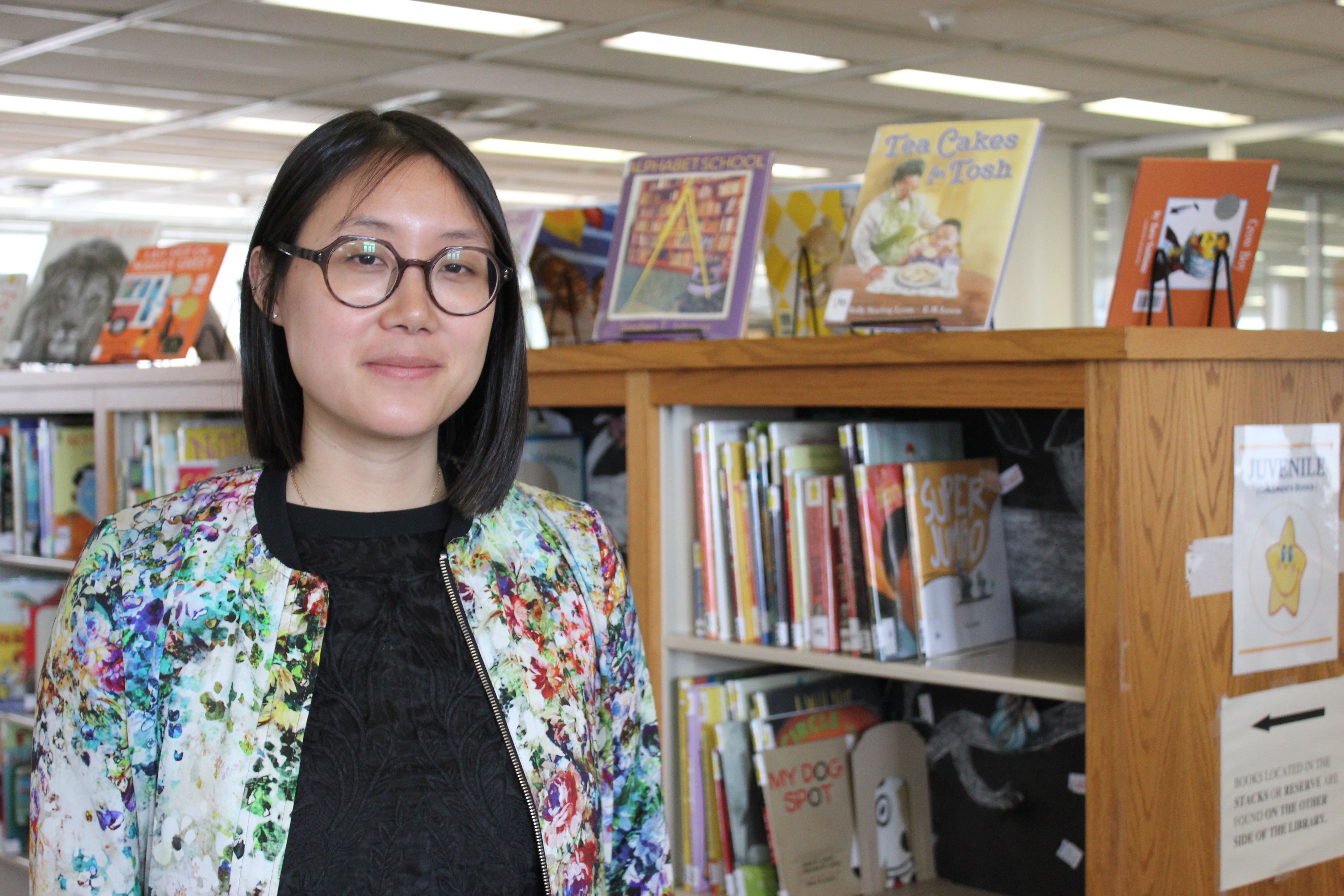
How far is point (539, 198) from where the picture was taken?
468 inches

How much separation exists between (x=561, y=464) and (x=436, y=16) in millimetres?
4033

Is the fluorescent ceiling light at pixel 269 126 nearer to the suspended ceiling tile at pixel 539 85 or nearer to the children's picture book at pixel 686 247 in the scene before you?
the suspended ceiling tile at pixel 539 85

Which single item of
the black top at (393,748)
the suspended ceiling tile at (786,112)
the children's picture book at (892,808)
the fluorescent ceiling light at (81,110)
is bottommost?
the children's picture book at (892,808)

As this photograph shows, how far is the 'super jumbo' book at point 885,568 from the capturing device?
194cm

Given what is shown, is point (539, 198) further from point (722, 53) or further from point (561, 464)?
point (561, 464)

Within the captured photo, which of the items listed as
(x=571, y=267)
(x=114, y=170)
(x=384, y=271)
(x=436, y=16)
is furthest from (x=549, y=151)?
(x=384, y=271)

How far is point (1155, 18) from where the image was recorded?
6.13m

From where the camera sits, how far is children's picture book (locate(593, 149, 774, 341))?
223 cm

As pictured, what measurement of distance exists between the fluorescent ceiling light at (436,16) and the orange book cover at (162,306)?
2.74 metres

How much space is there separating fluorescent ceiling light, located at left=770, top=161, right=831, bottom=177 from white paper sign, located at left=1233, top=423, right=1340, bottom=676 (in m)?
8.93

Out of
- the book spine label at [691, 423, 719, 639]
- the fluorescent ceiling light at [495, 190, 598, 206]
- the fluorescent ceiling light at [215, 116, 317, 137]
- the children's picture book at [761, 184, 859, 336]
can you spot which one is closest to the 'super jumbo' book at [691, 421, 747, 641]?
the book spine label at [691, 423, 719, 639]

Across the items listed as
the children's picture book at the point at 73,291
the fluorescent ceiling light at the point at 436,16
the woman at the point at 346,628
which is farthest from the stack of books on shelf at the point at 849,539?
the fluorescent ceiling light at the point at 436,16

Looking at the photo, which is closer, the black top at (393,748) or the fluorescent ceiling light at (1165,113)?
the black top at (393,748)

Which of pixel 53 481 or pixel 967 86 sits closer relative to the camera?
pixel 53 481
